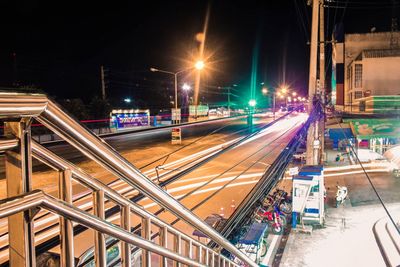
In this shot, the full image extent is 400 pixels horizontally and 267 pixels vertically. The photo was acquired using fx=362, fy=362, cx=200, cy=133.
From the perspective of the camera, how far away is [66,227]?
140cm

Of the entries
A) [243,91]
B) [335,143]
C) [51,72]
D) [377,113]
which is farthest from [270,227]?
[243,91]

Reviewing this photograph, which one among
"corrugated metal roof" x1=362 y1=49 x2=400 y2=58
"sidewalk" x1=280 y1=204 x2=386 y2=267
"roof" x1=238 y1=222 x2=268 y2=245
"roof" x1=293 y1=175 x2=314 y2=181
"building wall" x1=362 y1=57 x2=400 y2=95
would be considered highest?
"corrugated metal roof" x1=362 y1=49 x2=400 y2=58

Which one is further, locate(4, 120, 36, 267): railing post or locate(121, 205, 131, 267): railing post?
locate(121, 205, 131, 267): railing post

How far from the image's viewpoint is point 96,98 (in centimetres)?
3744

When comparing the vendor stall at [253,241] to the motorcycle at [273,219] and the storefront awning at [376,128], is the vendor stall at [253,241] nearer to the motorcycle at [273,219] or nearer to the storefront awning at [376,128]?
the motorcycle at [273,219]

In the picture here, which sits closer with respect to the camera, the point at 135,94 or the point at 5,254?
the point at 5,254

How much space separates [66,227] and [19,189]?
0.82ft

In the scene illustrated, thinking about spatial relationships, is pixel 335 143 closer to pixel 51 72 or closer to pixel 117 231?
pixel 117 231

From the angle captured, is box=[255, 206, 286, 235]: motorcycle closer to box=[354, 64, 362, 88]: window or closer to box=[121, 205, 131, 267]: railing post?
box=[121, 205, 131, 267]: railing post

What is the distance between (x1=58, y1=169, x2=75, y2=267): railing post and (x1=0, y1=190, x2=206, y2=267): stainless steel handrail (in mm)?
43

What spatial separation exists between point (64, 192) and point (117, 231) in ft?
1.14

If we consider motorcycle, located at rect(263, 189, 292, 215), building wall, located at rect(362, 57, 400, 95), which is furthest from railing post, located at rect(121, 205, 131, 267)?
building wall, located at rect(362, 57, 400, 95)

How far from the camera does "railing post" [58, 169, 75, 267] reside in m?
1.40

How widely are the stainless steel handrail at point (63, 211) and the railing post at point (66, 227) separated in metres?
0.04
